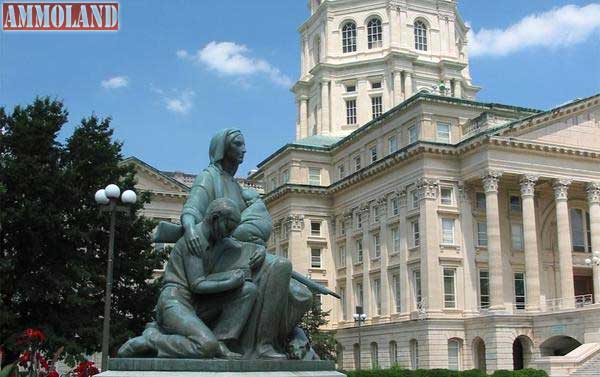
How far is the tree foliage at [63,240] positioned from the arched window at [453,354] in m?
22.0

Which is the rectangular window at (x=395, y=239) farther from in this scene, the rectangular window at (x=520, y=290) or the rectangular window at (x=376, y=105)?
the rectangular window at (x=376, y=105)

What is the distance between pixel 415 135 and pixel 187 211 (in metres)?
51.2

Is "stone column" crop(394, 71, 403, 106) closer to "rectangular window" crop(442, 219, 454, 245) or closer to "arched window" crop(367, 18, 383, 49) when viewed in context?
"arched window" crop(367, 18, 383, 49)

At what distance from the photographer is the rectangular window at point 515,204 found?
190 feet

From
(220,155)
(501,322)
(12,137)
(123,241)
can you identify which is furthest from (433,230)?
(220,155)

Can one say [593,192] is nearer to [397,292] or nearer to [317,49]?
[397,292]

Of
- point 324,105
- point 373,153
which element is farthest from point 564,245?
point 324,105

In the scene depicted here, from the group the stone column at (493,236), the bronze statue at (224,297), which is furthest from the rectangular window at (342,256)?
the bronze statue at (224,297)

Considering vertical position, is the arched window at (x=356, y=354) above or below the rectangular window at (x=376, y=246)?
below

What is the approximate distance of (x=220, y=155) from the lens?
31.4ft

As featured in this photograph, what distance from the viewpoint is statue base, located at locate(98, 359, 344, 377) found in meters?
7.91

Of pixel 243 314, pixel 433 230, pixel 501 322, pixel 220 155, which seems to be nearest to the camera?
pixel 243 314

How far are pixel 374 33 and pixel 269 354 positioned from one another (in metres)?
79.4

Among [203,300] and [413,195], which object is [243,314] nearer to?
[203,300]
